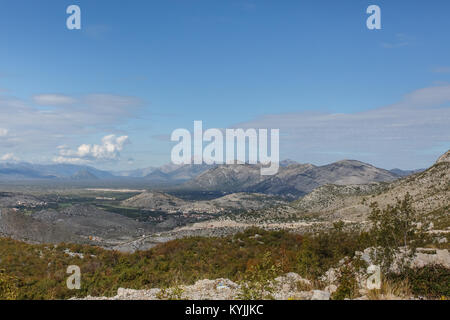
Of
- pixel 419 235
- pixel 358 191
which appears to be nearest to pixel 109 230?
pixel 358 191

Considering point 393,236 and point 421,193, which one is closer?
point 393,236

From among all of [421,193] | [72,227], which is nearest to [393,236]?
[421,193]

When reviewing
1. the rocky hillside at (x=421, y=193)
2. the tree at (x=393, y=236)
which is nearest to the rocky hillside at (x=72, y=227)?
the rocky hillside at (x=421, y=193)

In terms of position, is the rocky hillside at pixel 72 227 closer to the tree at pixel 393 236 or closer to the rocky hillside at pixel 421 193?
the rocky hillside at pixel 421 193

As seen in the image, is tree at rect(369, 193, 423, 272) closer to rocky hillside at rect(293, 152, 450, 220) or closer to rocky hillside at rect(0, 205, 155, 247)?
rocky hillside at rect(293, 152, 450, 220)

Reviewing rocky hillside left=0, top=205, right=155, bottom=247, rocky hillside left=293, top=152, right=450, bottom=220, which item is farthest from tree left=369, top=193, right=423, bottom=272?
rocky hillside left=0, top=205, right=155, bottom=247

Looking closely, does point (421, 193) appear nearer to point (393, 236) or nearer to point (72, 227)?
point (393, 236)

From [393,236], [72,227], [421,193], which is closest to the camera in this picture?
[393,236]

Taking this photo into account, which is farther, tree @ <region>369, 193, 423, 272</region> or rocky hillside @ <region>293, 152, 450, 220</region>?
rocky hillside @ <region>293, 152, 450, 220</region>
